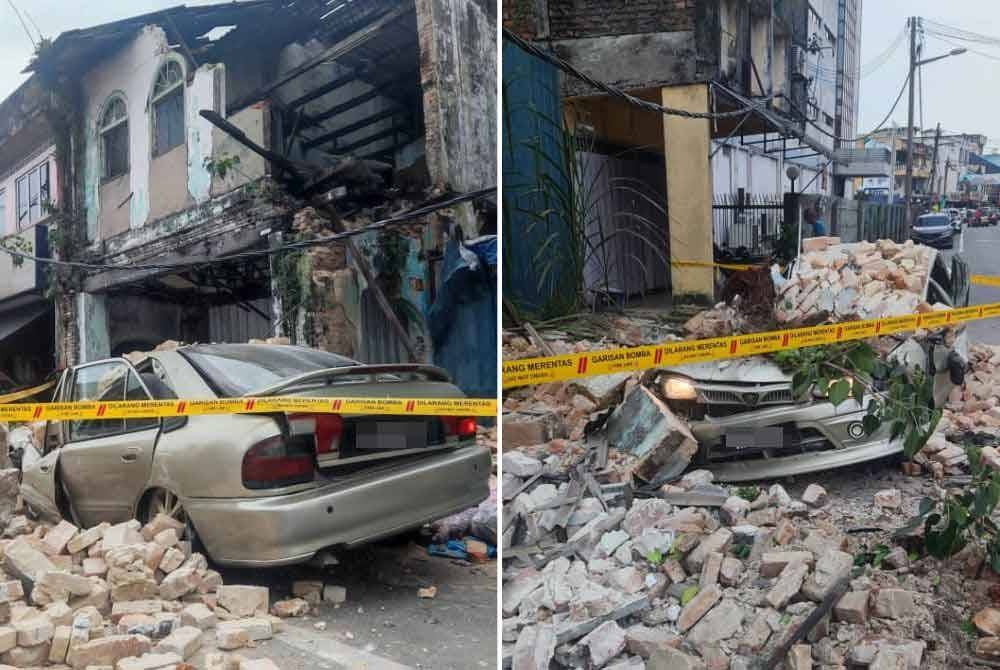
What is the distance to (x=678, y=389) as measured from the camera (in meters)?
2.46

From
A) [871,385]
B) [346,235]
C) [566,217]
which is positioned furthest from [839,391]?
[346,235]

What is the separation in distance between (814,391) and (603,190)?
2.82 feet

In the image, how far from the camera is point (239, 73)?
2373mm

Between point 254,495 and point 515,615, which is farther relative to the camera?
point 515,615

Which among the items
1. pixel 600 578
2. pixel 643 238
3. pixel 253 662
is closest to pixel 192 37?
pixel 643 238

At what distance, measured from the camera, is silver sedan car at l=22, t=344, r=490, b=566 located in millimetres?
2318

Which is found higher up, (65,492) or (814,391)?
(814,391)

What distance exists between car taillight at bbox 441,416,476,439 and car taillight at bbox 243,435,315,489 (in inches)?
15.9

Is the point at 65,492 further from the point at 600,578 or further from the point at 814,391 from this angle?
the point at 814,391

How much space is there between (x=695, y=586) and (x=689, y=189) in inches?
46.0

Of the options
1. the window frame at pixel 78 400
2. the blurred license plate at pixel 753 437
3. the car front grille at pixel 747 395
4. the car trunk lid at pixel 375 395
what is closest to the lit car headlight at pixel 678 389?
the car front grille at pixel 747 395

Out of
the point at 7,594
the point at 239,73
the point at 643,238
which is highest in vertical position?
the point at 239,73

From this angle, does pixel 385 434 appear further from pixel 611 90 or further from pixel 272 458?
pixel 611 90

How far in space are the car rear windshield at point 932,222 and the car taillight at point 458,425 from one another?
4.78ft
